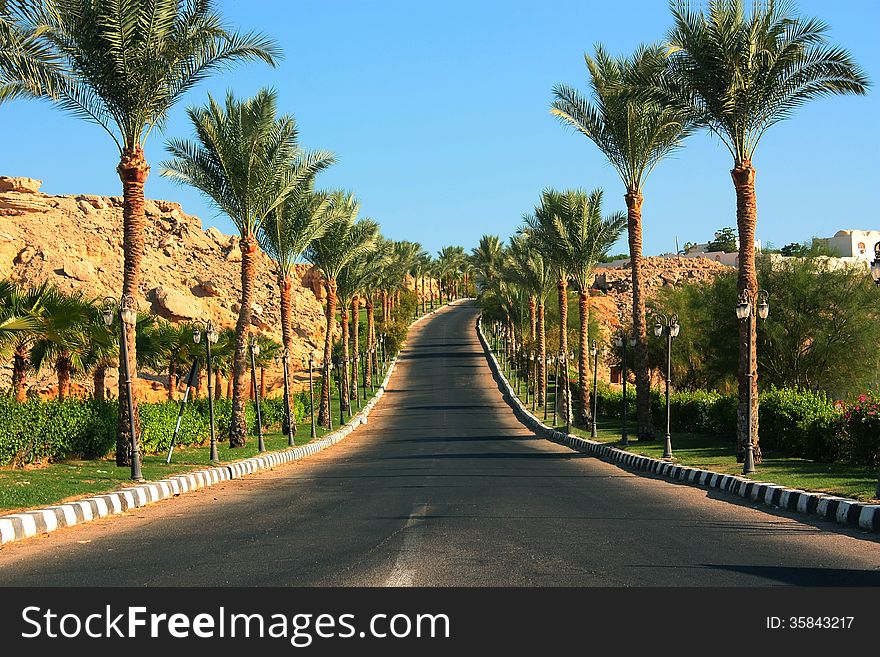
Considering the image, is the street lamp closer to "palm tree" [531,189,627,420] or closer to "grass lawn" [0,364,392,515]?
"grass lawn" [0,364,392,515]

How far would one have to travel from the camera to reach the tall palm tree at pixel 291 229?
42938 millimetres

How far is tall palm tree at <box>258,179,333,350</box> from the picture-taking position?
42.9 metres

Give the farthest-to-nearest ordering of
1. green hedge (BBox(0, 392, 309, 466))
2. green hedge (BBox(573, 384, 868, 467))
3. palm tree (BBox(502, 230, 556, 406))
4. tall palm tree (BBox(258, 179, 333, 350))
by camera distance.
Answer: palm tree (BBox(502, 230, 556, 406)) → tall palm tree (BBox(258, 179, 333, 350)) → green hedge (BBox(0, 392, 309, 466)) → green hedge (BBox(573, 384, 868, 467))

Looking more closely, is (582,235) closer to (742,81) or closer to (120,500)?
(742,81)

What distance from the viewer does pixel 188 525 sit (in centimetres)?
1441

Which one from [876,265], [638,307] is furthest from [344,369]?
[876,265]

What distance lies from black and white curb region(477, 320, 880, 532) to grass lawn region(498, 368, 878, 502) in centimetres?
44

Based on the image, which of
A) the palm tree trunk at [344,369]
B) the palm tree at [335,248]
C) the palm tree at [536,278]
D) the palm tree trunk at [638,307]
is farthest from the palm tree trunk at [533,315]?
the palm tree trunk at [638,307]

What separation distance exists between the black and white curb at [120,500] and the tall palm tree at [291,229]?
12252mm

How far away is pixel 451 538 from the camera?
39.5ft

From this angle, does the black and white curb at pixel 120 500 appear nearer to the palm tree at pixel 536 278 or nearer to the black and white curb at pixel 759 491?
the black and white curb at pixel 759 491

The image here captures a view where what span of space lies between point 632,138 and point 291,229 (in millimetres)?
15627

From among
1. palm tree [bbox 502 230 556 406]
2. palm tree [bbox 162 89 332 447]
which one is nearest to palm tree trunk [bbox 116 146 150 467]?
palm tree [bbox 162 89 332 447]
